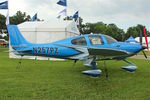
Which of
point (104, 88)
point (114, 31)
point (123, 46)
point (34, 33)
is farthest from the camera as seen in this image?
point (114, 31)

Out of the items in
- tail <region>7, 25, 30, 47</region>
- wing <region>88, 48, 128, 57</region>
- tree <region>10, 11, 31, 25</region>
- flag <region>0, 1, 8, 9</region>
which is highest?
tree <region>10, 11, 31, 25</region>

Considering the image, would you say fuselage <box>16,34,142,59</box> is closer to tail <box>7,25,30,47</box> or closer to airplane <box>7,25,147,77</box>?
airplane <box>7,25,147,77</box>

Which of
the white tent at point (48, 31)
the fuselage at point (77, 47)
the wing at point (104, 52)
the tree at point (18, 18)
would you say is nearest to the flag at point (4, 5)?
the white tent at point (48, 31)

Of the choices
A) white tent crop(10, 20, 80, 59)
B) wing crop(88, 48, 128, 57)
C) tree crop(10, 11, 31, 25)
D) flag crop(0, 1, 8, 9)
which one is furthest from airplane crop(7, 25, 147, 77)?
tree crop(10, 11, 31, 25)

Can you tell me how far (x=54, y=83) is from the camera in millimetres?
8328

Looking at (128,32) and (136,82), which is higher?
Result: (128,32)

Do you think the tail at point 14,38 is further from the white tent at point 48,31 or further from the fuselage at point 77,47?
the white tent at point 48,31

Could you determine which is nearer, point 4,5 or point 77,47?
point 77,47

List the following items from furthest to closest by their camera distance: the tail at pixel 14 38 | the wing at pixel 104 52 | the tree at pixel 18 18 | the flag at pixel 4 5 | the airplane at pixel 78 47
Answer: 1. the tree at pixel 18 18
2. the flag at pixel 4 5
3. the tail at pixel 14 38
4. the airplane at pixel 78 47
5. the wing at pixel 104 52

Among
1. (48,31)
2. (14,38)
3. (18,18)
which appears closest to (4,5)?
(48,31)

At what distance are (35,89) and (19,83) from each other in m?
1.30

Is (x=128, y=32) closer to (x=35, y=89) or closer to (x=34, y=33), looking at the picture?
(x=34, y=33)

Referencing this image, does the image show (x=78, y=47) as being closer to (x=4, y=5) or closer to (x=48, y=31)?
(x=48, y=31)

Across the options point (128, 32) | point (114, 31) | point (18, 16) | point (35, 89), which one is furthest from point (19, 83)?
point (128, 32)
